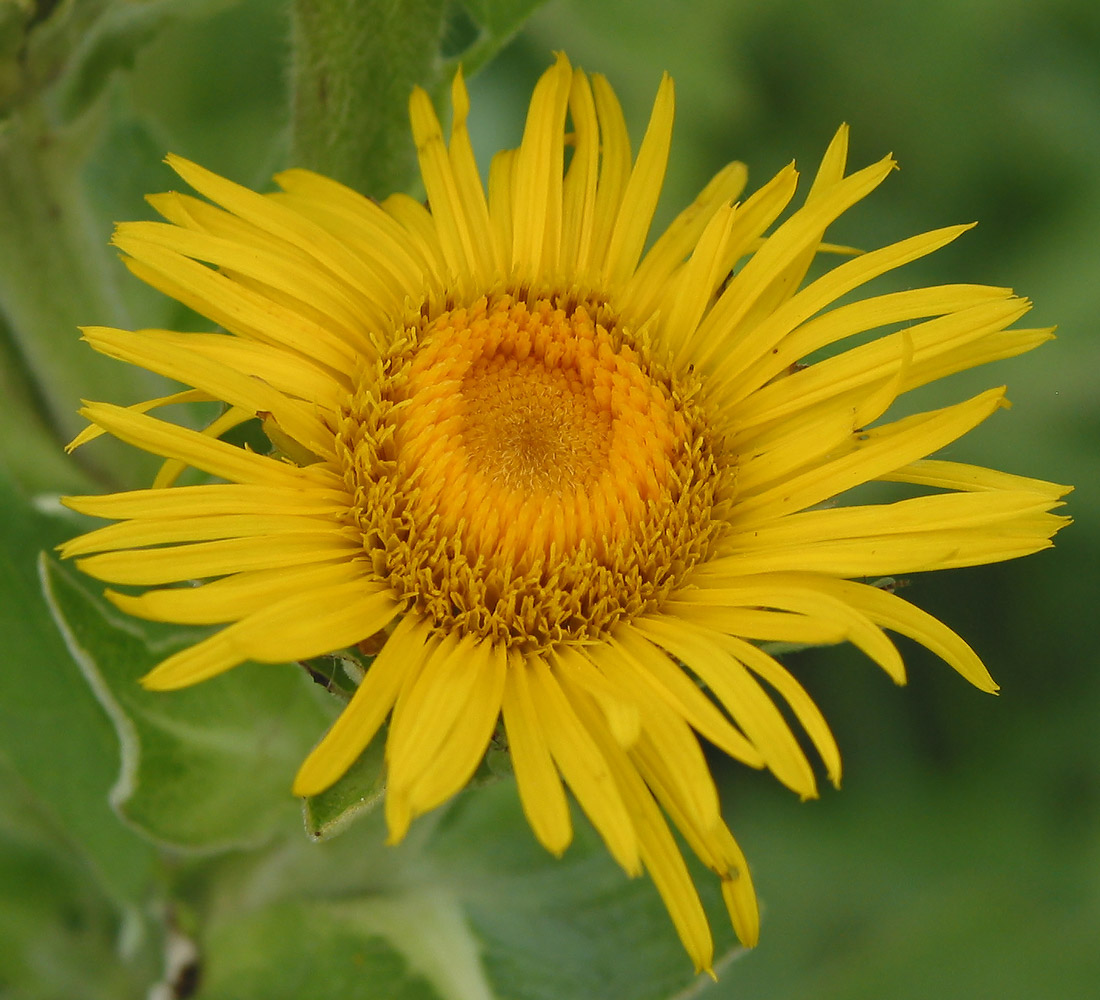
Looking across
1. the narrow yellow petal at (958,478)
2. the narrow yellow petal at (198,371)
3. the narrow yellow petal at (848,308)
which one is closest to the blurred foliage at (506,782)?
the narrow yellow petal at (198,371)

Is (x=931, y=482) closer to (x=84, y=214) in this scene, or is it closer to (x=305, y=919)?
(x=305, y=919)

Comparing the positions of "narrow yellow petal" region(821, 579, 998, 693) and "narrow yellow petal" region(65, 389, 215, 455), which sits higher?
"narrow yellow petal" region(821, 579, 998, 693)

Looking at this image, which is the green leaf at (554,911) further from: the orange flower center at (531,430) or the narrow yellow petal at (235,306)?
the narrow yellow petal at (235,306)

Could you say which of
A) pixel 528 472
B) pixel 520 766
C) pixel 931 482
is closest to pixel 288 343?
pixel 528 472

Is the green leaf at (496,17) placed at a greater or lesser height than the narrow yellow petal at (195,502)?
greater

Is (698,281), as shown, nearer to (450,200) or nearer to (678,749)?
(450,200)

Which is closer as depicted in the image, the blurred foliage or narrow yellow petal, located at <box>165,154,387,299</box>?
narrow yellow petal, located at <box>165,154,387,299</box>

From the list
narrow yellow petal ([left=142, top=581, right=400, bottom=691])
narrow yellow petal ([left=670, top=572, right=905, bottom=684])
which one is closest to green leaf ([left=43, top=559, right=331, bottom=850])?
narrow yellow petal ([left=142, top=581, right=400, bottom=691])

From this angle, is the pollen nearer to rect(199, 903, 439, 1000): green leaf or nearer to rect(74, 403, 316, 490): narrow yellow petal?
rect(74, 403, 316, 490): narrow yellow petal
